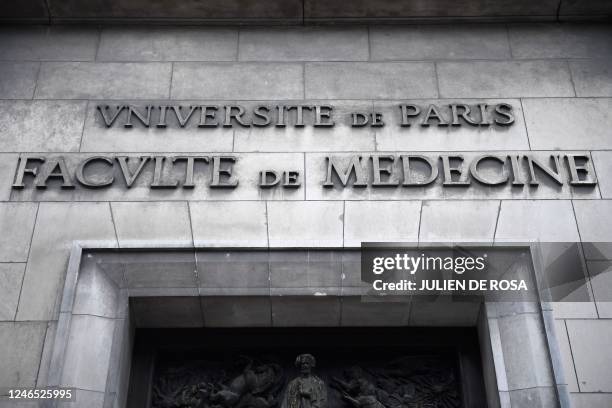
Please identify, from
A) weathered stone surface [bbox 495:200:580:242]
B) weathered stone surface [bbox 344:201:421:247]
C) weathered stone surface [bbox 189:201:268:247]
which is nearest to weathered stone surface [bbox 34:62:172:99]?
weathered stone surface [bbox 189:201:268:247]

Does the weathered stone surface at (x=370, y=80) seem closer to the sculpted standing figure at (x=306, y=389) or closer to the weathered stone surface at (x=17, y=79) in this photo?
the sculpted standing figure at (x=306, y=389)

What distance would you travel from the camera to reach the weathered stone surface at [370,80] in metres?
10.4

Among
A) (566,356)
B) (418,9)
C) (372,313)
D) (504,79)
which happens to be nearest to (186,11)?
(418,9)

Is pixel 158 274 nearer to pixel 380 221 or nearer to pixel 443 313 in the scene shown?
pixel 380 221

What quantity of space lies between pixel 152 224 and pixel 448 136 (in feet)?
13.2

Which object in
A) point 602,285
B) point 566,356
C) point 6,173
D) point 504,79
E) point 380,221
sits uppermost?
point 504,79

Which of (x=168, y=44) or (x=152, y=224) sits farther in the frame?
(x=168, y=44)

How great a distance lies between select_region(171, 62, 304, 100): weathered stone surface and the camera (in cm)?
1041

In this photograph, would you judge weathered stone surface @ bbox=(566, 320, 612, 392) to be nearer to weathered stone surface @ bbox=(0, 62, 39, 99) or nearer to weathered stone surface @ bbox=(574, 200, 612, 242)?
weathered stone surface @ bbox=(574, 200, 612, 242)

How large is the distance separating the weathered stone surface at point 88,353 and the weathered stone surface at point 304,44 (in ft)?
14.5

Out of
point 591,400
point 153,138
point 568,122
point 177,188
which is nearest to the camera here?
point 591,400

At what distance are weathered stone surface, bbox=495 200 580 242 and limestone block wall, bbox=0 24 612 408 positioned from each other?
2 centimetres

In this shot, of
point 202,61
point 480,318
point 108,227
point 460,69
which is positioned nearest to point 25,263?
point 108,227

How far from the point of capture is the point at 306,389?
8.80 m
